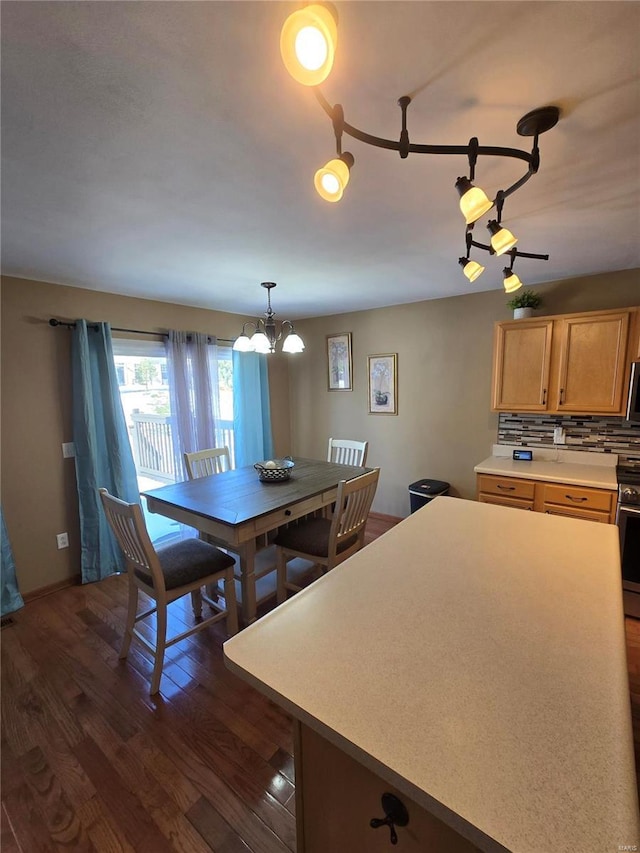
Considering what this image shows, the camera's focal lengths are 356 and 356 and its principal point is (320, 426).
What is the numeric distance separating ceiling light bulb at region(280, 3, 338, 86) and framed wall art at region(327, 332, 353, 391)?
353 centimetres

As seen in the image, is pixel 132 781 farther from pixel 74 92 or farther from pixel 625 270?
pixel 625 270

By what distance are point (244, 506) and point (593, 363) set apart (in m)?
2.61

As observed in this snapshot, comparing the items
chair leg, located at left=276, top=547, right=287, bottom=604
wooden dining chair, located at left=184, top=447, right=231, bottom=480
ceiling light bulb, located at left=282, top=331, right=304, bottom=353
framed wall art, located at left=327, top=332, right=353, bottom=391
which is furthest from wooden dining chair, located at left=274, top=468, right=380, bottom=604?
framed wall art, located at left=327, top=332, right=353, bottom=391

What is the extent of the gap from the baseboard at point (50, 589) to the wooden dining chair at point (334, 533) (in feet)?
5.66

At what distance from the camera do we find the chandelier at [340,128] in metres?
0.58

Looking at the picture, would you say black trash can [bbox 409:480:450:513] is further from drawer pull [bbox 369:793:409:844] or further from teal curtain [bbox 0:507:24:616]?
teal curtain [bbox 0:507:24:616]

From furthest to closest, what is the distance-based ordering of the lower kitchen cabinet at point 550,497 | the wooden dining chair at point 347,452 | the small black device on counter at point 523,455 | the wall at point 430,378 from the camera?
the wooden dining chair at point 347,452 → the small black device on counter at point 523,455 → the wall at point 430,378 → the lower kitchen cabinet at point 550,497

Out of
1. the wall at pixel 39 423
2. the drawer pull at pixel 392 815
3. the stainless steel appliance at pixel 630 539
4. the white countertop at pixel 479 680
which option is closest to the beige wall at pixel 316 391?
the wall at pixel 39 423

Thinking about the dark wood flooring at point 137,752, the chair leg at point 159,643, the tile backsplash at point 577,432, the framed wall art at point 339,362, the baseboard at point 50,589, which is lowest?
the dark wood flooring at point 137,752

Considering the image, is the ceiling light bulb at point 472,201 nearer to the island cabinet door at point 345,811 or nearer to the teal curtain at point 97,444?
the island cabinet door at point 345,811

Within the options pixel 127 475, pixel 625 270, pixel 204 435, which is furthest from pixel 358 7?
pixel 204 435

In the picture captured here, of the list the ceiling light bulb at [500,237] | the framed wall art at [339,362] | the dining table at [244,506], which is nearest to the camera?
the ceiling light bulb at [500,237]

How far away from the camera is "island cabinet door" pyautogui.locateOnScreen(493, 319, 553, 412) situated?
107 inches

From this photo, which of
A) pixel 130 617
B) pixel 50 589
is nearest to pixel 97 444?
pixel 50 589
